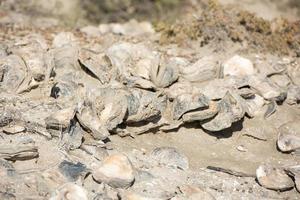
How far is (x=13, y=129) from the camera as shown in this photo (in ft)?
18.0

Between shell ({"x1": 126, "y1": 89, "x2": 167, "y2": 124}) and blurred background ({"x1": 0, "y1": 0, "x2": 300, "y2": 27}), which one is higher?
blurred background ({"x1": 0, "y1": 0, "x2": 300, "y2": 27})

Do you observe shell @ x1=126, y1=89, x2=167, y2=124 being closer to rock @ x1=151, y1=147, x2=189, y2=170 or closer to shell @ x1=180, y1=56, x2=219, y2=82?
rock @ x1=151, y1=147, x2=189, y2=170

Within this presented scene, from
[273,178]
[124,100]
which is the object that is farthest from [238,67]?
[273,178]

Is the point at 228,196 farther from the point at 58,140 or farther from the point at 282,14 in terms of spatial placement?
the point at 282,14

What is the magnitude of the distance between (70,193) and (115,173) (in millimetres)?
515

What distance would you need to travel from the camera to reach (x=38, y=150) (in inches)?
209

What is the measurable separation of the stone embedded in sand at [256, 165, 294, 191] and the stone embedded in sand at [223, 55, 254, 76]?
6.64 feet

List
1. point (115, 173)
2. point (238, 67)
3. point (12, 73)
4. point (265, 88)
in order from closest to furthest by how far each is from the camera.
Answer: point (115, 173) → point (12, 73) → point (265, 88) → point (238, 67)

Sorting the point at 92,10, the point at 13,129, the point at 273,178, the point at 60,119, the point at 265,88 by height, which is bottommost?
the point at 13,129

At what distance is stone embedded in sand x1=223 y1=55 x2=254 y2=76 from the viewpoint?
7402mm

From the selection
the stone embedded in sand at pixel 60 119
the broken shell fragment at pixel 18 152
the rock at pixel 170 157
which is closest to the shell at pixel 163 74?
the rock at pixel 170 157

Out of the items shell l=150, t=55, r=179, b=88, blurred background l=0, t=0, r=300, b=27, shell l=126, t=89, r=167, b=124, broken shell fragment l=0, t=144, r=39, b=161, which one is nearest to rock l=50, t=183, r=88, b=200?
broken shell fragment l=0, t=144, r=39, b=161

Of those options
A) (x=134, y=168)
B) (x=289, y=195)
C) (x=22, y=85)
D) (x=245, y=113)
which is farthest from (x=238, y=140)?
(x=22, y=85)

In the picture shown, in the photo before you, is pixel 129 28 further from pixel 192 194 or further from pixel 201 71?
pixel 192 194
